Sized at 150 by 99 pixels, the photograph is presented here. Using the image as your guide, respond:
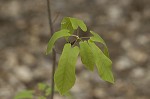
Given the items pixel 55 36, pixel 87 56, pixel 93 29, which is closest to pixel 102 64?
pixel 87 56

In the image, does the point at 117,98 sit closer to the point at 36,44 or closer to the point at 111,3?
the point at 36,44

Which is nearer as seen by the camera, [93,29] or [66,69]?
[66,69]

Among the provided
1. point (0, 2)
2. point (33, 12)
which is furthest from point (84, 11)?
point (0, 2)

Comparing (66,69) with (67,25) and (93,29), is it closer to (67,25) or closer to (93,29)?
(67,25)

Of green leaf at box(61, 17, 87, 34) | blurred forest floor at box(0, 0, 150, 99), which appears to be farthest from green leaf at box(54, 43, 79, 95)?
blurred forest floor at box(0, 0, 150, 99)

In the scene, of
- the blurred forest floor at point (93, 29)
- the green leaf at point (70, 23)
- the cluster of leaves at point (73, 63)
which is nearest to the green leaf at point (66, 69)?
the cluster of leaves at point (73, 63)

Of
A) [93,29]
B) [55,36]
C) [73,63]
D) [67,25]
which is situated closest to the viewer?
[73,63]

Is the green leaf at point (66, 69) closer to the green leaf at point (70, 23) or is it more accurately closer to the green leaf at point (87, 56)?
the green leaf at point (87, 56)
